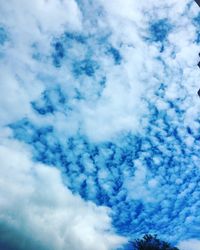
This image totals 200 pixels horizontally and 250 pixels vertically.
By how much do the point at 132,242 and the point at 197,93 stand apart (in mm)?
17230

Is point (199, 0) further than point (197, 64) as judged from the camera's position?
No

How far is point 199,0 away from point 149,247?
24650mm

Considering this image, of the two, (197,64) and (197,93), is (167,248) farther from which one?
(197,64)

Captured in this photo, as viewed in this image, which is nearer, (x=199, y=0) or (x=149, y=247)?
(x=199, y=0)

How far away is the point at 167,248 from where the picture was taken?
34.2 m

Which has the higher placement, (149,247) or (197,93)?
(197,93)

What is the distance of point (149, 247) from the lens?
33.4m

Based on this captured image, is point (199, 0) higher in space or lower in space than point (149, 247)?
higher

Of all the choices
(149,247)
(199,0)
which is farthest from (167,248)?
(199,0)

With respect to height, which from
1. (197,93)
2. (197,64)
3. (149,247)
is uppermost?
(197,64)

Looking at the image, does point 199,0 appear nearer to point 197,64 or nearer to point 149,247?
point 197,64

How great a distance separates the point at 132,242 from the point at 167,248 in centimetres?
394

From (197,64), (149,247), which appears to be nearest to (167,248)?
(149,247)

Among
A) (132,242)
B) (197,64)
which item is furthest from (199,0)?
(132,242)
